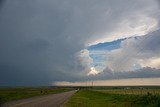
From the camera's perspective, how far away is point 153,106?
26.4 m

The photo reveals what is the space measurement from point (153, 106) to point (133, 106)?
5.67m

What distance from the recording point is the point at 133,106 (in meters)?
31.9

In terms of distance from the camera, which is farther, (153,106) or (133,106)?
(133,106)
